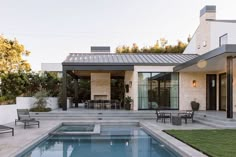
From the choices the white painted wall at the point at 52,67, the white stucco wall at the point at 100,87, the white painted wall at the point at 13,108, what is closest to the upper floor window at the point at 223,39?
the white stucco wall at the point at 100,87

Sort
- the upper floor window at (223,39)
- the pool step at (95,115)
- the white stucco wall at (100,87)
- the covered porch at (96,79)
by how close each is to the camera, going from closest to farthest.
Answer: the pool step at (95,115)
the covered porch at (96,79)
the upper floor window at (223,39)
the white stucco wall at (100,87)

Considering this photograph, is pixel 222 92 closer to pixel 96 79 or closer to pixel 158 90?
pixel 158 90

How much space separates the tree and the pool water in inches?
559

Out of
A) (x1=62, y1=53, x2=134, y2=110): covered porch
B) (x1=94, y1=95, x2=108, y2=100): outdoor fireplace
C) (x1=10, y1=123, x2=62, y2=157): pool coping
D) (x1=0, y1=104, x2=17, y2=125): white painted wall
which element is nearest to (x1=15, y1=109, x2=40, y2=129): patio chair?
(x1=0, y1=104, x2=17, y2=125): white painted wall

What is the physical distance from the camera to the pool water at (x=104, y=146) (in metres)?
9.41

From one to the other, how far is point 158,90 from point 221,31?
6.48 meters

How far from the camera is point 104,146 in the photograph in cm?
1078

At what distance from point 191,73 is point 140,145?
11.2 metres

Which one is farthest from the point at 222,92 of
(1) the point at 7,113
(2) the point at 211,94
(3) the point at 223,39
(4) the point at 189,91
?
(1) the point at 7,113

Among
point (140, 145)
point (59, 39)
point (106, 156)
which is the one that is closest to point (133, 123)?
point (140, 145)

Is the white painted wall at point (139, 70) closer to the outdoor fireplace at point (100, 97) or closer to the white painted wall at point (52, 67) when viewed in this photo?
the outdoor fireplace at point (100, 97)

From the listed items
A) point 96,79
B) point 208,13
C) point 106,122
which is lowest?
point 106,122

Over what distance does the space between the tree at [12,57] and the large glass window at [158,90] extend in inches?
452

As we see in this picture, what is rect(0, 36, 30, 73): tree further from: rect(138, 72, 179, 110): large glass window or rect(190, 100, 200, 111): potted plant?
rect(190, 100, 200, 111): potted plant
